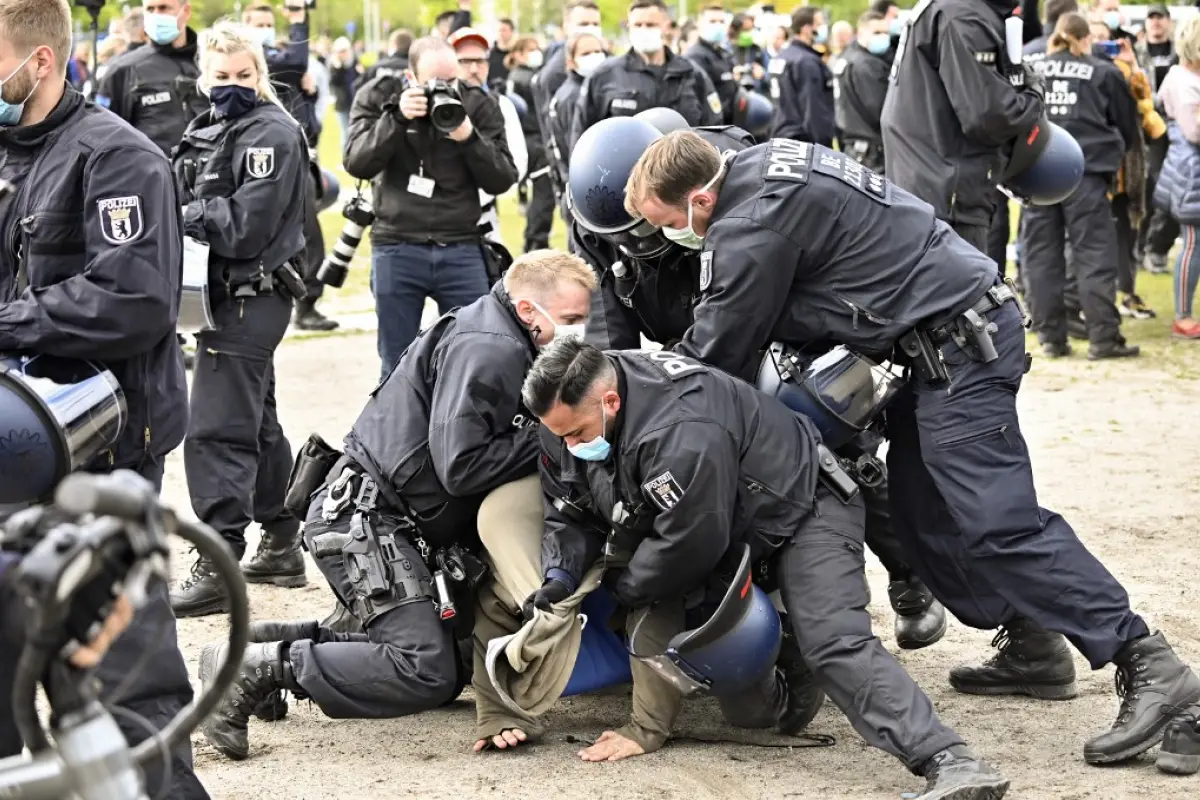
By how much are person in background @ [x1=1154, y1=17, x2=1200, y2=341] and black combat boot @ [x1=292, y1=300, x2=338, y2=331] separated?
581 cm

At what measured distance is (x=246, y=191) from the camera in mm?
6004

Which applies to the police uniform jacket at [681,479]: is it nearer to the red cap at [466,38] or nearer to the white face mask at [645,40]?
the red cap at [466,38]

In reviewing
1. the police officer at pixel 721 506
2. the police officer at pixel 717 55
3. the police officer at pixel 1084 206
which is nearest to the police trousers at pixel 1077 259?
the police officer at pixel 1084 206

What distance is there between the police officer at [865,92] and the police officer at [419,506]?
8.39 metres

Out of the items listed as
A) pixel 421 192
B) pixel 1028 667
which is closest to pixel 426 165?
pixel 421 192

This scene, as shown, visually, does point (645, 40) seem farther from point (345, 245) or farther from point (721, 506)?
point (721, 506)

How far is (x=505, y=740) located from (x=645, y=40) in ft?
21.5

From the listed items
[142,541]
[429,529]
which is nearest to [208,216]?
[429,529]

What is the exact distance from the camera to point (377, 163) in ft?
Answer: 26.4

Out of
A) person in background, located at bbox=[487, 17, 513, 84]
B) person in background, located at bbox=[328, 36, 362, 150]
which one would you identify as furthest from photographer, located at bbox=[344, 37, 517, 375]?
person in background, located at bbox=[328, 36, 362, 150]

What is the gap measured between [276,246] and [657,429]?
7.79 feet

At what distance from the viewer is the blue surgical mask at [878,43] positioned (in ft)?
43.1

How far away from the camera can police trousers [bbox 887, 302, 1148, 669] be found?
4617 millimetres

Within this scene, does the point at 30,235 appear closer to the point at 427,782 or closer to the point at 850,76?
the point at 427,782
